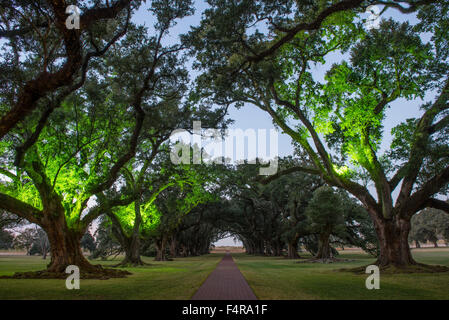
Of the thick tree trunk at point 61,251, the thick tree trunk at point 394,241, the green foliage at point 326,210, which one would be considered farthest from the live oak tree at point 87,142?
the green foliage at point 326,210

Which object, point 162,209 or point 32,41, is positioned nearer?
point 32,41

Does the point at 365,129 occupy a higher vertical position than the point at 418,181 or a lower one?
higher

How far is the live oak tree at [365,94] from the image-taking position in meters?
12.9

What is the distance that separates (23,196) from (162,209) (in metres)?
25.2

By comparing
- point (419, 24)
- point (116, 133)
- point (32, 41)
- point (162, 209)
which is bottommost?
point (162, 209)

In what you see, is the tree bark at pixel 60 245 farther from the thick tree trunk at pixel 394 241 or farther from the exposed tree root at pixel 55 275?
→ the thick tree trunk at pixel 394 241

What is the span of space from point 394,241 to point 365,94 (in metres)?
7.81

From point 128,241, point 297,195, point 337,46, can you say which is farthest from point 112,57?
point 297,195

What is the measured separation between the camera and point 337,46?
14.8 metres

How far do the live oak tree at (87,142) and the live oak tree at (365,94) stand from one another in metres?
2.33

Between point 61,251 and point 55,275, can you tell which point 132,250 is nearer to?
point 61,251

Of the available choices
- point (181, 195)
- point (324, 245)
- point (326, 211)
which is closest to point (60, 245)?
point (181, 195)

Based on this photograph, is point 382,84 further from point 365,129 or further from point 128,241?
point 128,241
